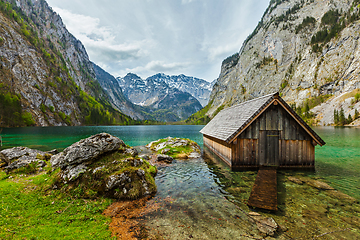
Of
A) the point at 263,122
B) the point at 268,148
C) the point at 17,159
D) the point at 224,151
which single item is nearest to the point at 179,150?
the point at 224,151

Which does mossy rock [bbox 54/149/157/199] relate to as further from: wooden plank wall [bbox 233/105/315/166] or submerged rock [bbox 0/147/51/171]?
wooden plank wall [bbox 233/105/315/166]

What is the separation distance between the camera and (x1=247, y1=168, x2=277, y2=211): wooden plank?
8841 mm

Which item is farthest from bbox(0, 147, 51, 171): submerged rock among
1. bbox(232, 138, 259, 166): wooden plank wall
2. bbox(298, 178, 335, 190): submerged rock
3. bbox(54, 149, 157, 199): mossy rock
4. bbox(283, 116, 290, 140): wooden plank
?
bbox(283, 116, 290, 140): wooden plank

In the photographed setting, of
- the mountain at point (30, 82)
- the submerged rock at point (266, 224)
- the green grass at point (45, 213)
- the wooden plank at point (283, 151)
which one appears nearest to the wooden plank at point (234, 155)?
the wooden plank at point (283, 151)

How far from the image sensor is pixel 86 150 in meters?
10.7

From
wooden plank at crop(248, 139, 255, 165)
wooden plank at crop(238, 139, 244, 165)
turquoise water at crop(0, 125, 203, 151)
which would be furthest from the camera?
turquoise water at crop(0, 125, 203, 151)

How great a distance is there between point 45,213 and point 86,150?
13.6ft

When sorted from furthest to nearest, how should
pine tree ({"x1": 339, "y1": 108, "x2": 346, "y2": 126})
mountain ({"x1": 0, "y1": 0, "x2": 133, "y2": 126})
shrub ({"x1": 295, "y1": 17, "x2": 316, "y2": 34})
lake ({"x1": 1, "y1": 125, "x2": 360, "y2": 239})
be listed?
shrub ({"x1": 295, "y1": 17, "x2": 316, "y2": 34}), mountain ({"x1": 0, "y1": 0, "x2": 133, "y2": 126}), pine tree ({"x1": 339, "y1": 108, "x2": 346, "y2": 126}), lake ({"x1": 1, "y1": 125, "x2": 360, "y2": 239})

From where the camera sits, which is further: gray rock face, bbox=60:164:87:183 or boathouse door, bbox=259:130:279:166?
boathouse door, bbox=259:130:279:166

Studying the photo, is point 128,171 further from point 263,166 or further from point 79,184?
point 263,166

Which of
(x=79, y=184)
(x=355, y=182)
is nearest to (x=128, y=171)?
(x=79, y=184)

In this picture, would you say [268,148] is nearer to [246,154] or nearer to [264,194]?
[246,154]

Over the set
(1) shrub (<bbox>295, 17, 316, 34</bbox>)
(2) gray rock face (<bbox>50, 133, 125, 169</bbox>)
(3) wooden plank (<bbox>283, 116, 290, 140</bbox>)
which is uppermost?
(1) shrub (<bbox>295, 17, 316, 34</bbox>)

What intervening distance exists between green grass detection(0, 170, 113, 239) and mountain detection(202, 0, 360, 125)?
13620 centimetres
